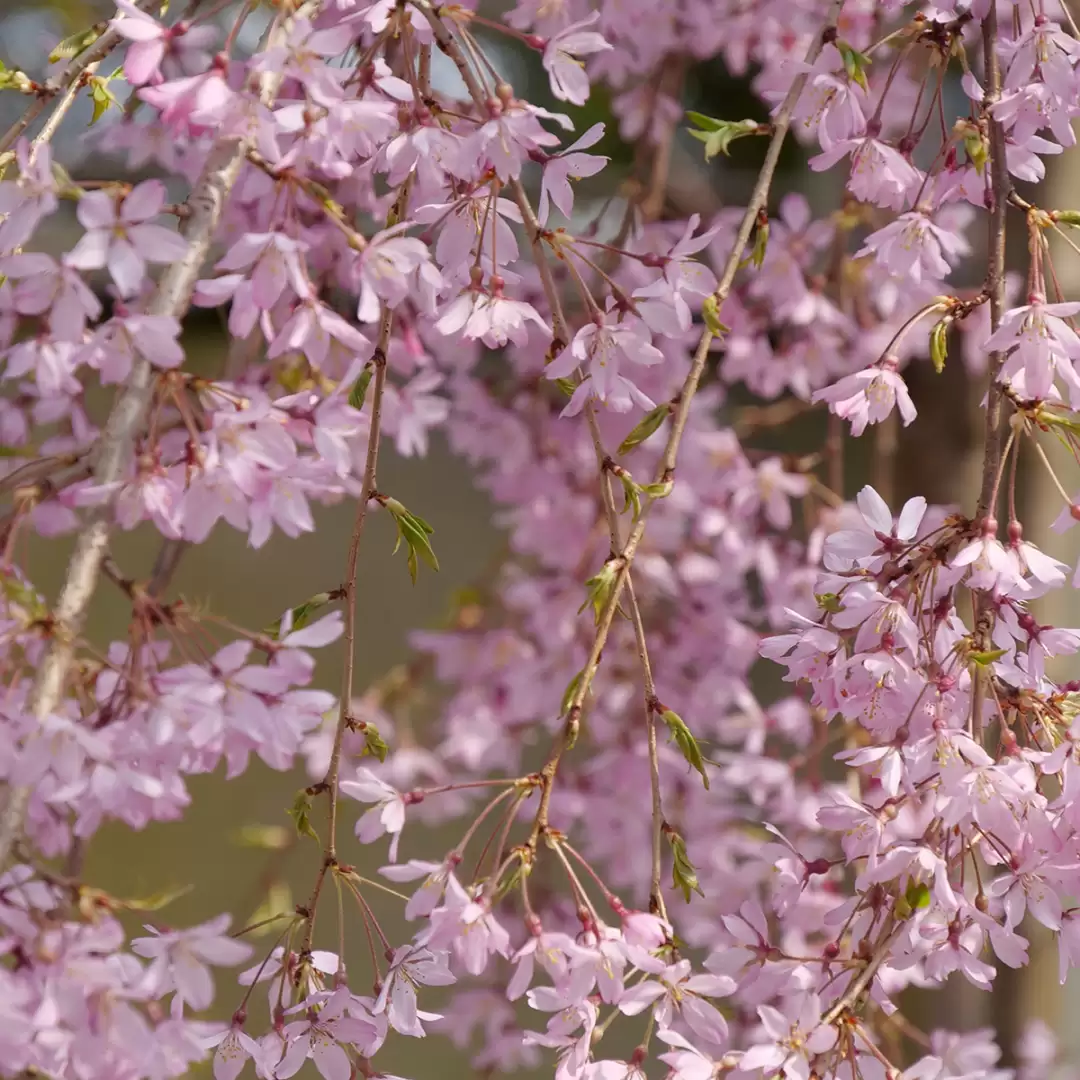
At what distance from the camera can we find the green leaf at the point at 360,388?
2.55ft

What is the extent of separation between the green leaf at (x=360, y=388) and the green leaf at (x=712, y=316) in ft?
0.69

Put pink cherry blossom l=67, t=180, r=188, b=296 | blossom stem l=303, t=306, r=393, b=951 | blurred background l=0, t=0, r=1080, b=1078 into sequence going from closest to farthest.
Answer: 1. pink cherry blossom l=67, t=180, r=188, b=296
2. blossom stem l=303, t=306, r=393, b=951
3. blurred background l=0, t=0, r=1080, b=1078

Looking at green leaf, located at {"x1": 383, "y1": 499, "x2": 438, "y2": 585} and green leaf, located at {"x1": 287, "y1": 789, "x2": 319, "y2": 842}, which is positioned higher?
green leaf, located at {"x1": 383, "y1": 499, "x2": 438, "y2": 585}

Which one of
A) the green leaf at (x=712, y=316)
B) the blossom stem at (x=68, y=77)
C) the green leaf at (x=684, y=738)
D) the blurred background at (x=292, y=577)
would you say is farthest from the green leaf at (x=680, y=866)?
the blurred background at (x=292, y=577)

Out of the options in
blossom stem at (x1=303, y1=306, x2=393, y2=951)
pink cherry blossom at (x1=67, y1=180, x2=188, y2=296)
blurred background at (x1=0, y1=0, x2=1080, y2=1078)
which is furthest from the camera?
blurred background at (x1=0, y1=0, x2=1080, y2=1078)

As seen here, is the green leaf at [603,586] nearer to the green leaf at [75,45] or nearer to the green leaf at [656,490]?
the green leaf at [656,490]

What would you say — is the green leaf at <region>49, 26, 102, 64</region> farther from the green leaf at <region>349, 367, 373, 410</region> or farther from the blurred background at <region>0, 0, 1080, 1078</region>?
the blurred background at <region>0, 0, 1080, 1078</region>

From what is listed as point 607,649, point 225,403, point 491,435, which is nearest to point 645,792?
point 607,649

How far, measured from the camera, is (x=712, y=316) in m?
0.74

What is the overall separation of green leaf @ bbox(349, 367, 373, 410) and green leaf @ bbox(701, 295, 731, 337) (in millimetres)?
210

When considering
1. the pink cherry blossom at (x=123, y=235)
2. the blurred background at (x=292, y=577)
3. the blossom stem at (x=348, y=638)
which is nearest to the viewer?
the pink cherry blossom at (x=123, y=235)

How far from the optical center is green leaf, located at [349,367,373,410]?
78cm

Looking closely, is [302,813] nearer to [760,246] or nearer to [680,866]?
[680,866]

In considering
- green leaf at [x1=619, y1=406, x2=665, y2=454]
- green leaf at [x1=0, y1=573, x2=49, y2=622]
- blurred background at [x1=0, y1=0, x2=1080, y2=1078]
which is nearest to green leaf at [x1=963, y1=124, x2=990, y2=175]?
green leaf at [x1=619, y1=406, x2=665, y2=454]
